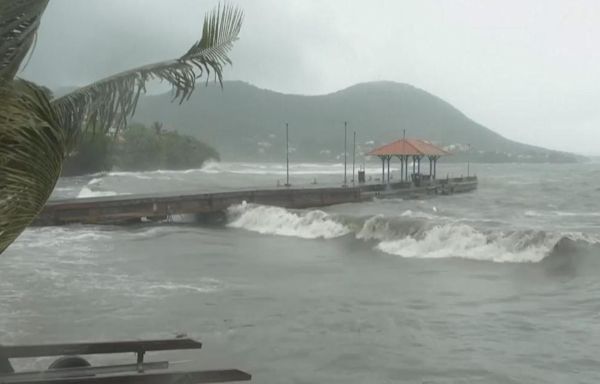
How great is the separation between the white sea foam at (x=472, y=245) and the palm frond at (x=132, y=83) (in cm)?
1657

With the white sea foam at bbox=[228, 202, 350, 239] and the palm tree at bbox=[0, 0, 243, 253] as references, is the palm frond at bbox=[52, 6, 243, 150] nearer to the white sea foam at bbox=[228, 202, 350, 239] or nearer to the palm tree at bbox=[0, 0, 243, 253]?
the palm tree at bbox=[0, 0, 243, 253]

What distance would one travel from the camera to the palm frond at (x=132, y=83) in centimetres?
459

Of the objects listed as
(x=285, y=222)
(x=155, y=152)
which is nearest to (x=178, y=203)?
(x=285, y=222)

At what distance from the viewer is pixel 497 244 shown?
20797mm

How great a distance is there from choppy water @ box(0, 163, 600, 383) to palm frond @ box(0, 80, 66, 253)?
4.59 m

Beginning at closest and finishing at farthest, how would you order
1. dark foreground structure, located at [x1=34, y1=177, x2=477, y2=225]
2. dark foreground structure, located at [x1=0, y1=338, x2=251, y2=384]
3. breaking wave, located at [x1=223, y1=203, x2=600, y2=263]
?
dark foreground structure, located at [x1=0, y1=338, x2=251, y2=384], breaking wave, located at [x1=223, y1=203, x2=600, y2=263], dark foreground structure, located at [x1=34, y1=177, x2=477, y2=225]

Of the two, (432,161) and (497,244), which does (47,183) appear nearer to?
(497,244)

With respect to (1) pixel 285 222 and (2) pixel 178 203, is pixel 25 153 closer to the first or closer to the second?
(1) pixel 285 222

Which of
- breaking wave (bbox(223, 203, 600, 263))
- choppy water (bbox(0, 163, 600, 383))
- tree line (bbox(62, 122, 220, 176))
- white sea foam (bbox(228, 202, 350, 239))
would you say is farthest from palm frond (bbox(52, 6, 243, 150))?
tree line (bbox(62, 122, 220, 176))

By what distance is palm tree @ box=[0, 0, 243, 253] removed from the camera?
3.63m

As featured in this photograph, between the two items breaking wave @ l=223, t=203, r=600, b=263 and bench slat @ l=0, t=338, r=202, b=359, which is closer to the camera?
bench slat @ l=0, t=338, r=202, b=359

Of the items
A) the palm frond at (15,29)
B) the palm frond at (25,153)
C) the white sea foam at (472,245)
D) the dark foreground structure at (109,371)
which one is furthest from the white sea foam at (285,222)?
the palm frond at (15,29)

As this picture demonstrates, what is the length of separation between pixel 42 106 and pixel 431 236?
1992cm

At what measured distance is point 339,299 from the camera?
13039mm
